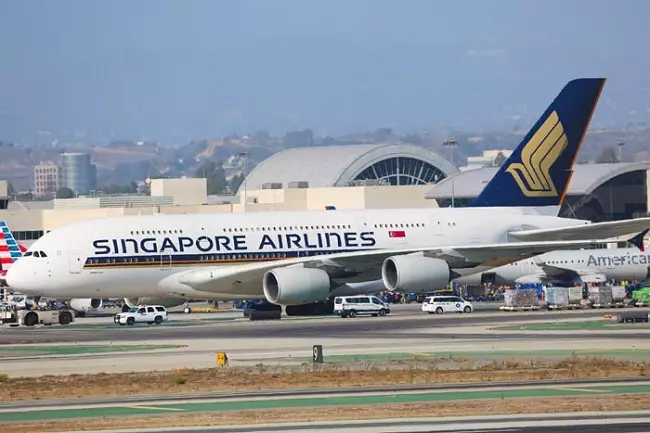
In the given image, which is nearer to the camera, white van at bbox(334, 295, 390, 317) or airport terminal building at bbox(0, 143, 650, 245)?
white van at bbox(334, 295, 390, 317)

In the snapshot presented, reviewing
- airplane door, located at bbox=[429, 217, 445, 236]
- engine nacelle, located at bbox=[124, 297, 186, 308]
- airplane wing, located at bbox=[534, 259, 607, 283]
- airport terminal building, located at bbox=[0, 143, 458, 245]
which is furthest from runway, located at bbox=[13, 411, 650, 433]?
airport terminal building, located at bbox=[0, 143, 458, 245]

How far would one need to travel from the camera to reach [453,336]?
180ft

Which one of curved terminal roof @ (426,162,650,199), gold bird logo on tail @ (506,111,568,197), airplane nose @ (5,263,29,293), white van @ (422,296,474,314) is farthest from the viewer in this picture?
curved terminal roof @ (426,162,650,199)

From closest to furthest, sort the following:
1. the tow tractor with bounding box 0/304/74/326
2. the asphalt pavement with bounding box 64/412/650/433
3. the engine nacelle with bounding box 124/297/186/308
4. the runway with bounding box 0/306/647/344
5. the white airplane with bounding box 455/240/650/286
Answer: the asphalt pavement with bounding box 64/412/650/433, the runway with bounding box 0/306/647/344, the engine nacelle with bounding box 124/297/186/308, the tow tractor with bounding box 0/304/74/326, the white airplane with bounding box 455/240/650/286

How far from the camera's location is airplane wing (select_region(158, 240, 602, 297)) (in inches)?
2758

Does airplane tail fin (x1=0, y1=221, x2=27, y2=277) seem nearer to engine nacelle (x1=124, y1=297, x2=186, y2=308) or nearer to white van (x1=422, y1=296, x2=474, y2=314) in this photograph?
engine nacelle (x1=124, y1=297, x2=186, y2=308)

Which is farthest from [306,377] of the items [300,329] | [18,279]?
[18,279]

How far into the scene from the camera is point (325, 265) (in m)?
70.4

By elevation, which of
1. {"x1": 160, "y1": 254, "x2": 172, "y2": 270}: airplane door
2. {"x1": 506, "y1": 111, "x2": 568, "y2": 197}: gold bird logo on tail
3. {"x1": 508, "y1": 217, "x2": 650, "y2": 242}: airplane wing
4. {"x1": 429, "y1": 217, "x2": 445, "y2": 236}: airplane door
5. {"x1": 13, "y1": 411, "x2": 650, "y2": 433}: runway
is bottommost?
{"x1": 13, "y1": 411, "x2": 650, "y2": 433}: runway

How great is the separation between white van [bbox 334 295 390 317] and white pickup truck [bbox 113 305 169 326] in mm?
9083

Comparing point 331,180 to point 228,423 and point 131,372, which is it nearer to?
point 131,372

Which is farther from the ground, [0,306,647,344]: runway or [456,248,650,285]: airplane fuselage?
[456,248,650,285]: airplane fuselage

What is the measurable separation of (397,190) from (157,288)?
64.2 meters

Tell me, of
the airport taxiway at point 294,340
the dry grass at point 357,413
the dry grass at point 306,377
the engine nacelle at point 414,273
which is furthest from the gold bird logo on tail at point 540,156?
the dry grass at point 357,413
